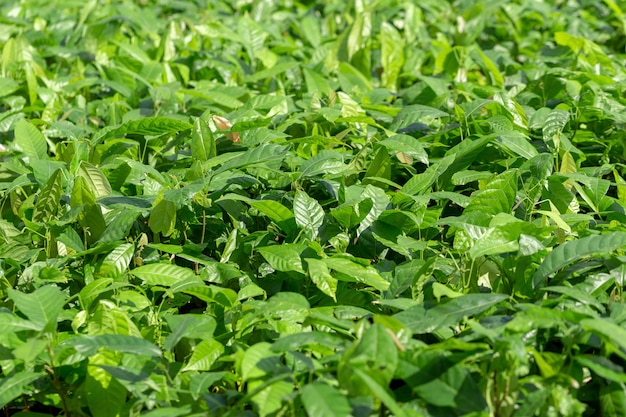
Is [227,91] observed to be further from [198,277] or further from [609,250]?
[609,250]

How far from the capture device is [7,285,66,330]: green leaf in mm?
1574

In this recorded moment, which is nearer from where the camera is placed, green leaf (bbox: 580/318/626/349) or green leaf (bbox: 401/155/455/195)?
green leaf (bbox: 580/318/626/349)

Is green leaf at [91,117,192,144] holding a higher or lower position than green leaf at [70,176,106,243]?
higher

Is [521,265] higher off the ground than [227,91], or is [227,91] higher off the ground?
[227,91]

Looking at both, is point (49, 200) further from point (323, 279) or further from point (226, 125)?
point (323, 279)

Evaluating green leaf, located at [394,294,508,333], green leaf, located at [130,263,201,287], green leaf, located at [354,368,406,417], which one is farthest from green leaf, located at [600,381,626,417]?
green leaf, located at [130,263,201,287]

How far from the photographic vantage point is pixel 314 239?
6.35 feet

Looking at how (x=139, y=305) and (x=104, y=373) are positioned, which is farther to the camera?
(x=139, y=305)

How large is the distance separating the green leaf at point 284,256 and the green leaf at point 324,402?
497 mm

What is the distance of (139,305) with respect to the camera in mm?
1786

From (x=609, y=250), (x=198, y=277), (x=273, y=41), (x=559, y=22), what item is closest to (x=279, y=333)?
(x=198, y=277)

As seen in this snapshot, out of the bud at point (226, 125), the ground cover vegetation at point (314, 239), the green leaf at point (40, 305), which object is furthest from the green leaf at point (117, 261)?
the bud at point (226, 125)

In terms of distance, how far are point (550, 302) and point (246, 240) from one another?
0.72 m

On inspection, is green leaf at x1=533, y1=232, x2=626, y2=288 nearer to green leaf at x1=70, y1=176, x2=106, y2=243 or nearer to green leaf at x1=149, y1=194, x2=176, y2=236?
green leaf at x1=149, y1=194, x2=176, y2=236
